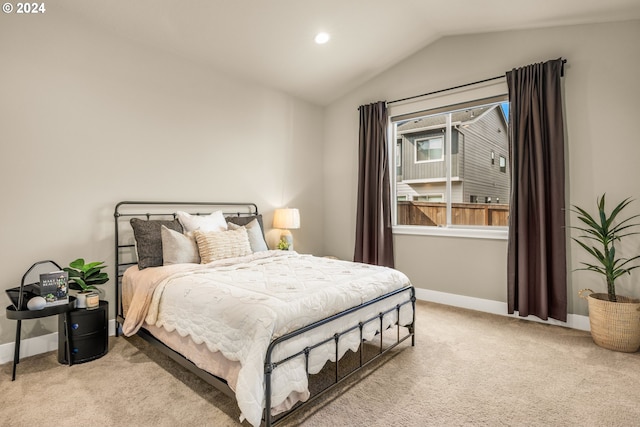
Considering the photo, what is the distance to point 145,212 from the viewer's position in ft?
11.0

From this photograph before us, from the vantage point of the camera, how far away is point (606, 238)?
2904mm

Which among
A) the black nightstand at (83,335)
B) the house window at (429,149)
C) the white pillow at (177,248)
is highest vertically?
the house window at (429,149)

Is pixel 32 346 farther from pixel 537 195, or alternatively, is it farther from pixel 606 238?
pixel 606 238

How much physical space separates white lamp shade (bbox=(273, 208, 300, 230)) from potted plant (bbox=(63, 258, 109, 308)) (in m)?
2.10

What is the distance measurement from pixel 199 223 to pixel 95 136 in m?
1.16

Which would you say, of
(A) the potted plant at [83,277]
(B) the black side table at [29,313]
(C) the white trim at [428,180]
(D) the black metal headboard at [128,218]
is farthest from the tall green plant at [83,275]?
(C) the white trim at [428,180]

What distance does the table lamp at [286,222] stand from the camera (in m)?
4.36

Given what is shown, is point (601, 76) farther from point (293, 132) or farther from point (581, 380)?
point (293, 132)

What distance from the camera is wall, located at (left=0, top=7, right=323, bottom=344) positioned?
2.64m

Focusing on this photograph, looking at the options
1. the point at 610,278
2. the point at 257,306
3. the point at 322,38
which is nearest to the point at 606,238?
the point at 610,278

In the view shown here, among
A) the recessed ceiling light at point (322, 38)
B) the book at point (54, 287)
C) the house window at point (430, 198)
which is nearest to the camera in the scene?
the book at point (54, 287)

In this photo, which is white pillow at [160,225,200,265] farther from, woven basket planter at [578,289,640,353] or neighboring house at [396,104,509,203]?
woven basket planter at [578,289,640,353]

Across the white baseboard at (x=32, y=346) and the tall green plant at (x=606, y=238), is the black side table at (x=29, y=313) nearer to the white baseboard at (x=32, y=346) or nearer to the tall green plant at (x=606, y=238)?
the white baseboard at (x=32, y=346)

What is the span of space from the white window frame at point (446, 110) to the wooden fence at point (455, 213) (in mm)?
113
